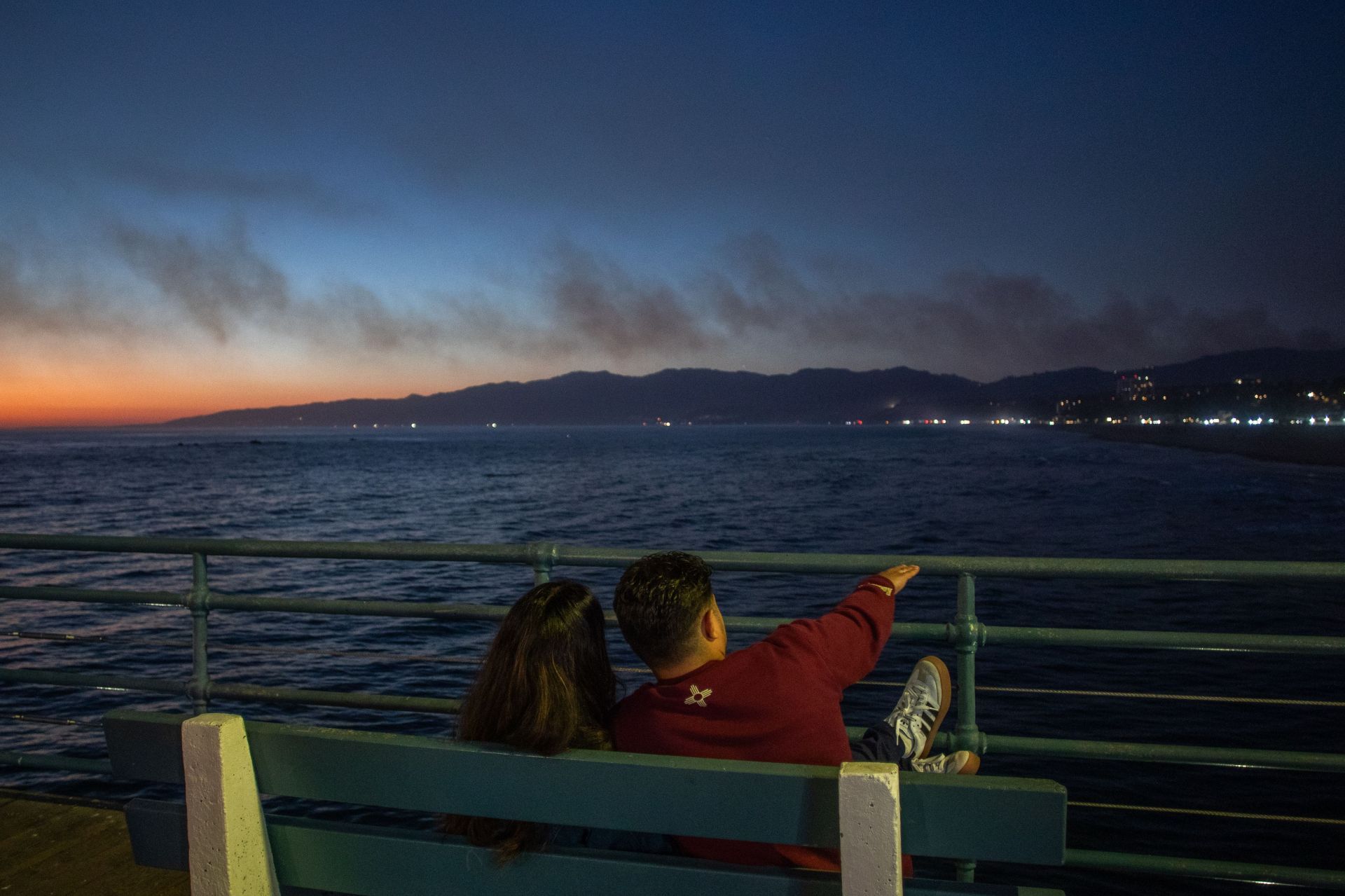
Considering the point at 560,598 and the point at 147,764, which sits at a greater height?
the point at 560,598

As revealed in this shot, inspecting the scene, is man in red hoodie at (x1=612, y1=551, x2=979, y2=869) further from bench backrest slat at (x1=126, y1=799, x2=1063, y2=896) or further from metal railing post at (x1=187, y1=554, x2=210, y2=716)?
metal railing post at (x1=187, y1=554, x2=210, y2=716)

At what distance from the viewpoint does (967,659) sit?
332 cm

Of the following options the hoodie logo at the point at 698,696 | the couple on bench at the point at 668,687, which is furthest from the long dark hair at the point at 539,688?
the hoodie logo at the point at 698,696

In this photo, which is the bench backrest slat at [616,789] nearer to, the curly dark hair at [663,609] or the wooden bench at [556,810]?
the wooden bench at [556,810]

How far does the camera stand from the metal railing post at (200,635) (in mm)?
4297

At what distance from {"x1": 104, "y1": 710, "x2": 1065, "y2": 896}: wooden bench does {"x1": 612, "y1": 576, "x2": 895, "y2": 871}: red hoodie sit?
0.27 metres

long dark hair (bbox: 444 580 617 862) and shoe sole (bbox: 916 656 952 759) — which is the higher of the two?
long dark hair (bbox: 444 580 617 862)

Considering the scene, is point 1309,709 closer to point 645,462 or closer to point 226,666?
point 226,666

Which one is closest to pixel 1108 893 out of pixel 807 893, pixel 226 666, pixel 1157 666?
pixel 807 893

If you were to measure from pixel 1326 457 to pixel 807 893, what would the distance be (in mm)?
109446

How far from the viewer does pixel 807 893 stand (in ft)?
6.23

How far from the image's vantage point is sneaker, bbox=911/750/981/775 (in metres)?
2.90

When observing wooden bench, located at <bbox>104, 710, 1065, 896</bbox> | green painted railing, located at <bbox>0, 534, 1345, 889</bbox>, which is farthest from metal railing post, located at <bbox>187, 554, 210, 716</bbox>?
wooden bench, located at <bbox>104, 710, 1065, 896</bbox>

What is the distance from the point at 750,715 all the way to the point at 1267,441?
14464cm
